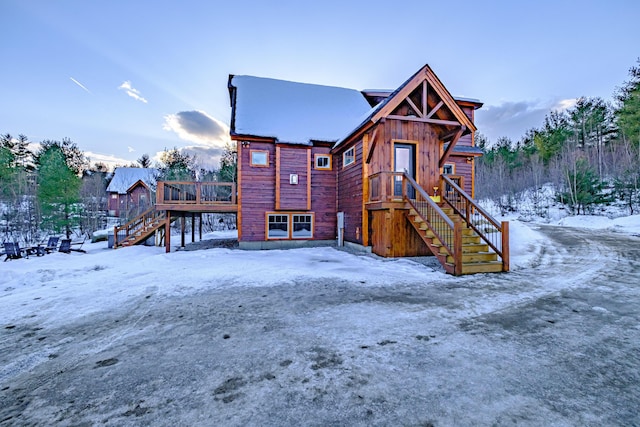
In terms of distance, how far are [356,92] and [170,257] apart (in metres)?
13.2

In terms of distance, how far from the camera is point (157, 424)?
1.79 meters

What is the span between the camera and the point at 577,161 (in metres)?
22.0

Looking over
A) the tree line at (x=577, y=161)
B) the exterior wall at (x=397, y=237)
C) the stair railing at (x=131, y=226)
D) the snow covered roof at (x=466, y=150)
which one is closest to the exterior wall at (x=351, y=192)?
the exterior wall at (x=397, y=237)

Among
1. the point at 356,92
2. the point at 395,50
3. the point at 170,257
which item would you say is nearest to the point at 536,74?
the point at 395,50

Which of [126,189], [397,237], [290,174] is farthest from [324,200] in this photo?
[126,189]

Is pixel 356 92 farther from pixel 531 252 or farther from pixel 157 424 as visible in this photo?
pixel 157 424

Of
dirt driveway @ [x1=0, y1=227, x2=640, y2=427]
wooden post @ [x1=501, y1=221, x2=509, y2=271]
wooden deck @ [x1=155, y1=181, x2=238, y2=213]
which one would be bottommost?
dirt driveway @ [x1=0, y1=227, x2=640, y2=427]

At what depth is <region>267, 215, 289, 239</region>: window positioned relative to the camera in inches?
476

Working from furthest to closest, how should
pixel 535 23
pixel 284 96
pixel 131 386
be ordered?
pixel 284 96
pixel 535 23
pixel 131 386

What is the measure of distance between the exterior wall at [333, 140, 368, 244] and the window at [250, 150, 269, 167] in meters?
3.20

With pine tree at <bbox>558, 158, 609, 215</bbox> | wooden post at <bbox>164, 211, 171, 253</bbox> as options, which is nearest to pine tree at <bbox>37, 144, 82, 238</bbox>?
wooden post at <bbox>164, 211, 171, 253</bbox>

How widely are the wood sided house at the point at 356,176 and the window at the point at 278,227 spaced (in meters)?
0.05

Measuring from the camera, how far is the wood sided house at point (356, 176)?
8.17 meters

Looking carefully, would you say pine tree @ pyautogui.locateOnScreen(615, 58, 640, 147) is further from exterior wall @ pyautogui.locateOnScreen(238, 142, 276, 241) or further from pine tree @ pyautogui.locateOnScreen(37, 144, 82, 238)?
pine tree @ pyautogui.locateOnScreen(37, 144, 82, 238)
